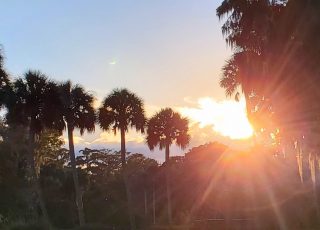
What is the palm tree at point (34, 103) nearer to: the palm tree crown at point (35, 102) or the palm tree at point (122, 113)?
the palm tree crown at point (35, 102)

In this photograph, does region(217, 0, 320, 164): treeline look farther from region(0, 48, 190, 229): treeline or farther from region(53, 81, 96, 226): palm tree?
region(53, 81, 96, 226): palm tree

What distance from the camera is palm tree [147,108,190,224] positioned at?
46500mm

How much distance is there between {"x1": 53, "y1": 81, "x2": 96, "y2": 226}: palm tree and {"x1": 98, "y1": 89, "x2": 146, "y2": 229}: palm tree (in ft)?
10.9

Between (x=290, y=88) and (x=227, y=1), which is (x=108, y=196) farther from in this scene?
(x=290, y=88)

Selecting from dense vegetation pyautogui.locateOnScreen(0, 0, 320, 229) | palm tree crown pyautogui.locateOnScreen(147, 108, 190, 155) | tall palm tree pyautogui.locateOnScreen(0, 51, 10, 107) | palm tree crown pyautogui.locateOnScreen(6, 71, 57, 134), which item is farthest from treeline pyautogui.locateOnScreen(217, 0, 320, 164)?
palm tree crown pyautogui.locateOnScreen(147, 108, 190, 155)

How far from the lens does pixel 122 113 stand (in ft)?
135

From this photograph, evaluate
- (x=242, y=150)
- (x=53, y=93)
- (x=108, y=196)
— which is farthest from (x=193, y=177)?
(x=53, y=93)

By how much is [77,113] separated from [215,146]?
24.4m

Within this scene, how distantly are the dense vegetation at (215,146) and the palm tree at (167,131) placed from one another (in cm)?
9

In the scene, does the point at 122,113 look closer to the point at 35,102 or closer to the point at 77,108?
the point at 77,108

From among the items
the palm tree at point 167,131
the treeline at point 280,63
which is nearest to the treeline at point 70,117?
the palm tree at point 167,131

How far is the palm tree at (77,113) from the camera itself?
36188 millimetres

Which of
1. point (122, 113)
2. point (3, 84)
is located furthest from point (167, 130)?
point (3, 84)

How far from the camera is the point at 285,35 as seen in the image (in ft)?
52.8
